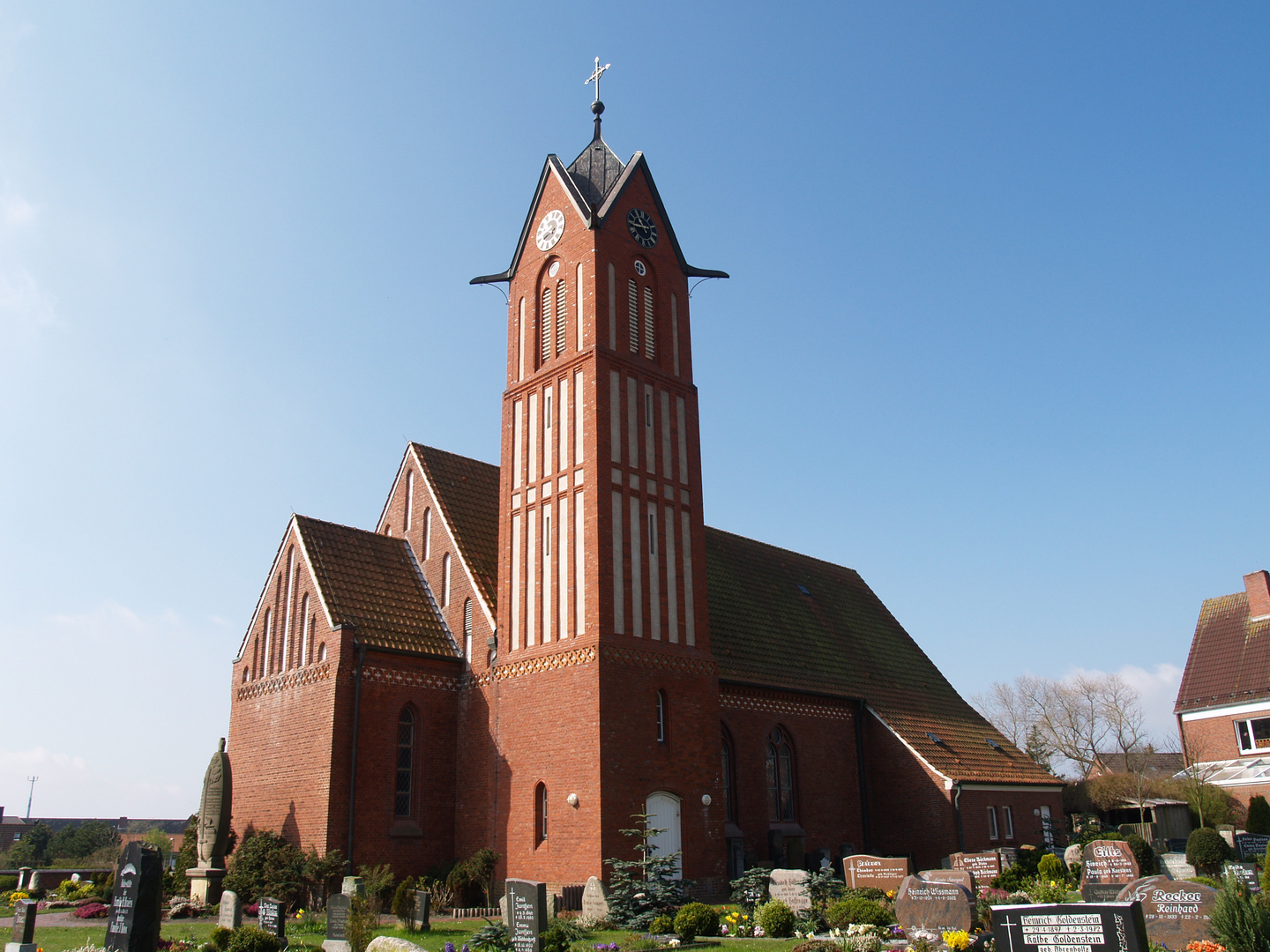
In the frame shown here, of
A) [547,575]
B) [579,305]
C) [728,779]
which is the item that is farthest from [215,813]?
[579,305]

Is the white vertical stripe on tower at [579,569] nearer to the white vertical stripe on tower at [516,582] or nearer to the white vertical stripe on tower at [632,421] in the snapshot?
the white vertical stripe on tower at [632,421]

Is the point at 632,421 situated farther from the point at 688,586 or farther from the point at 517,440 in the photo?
the point at 688,586

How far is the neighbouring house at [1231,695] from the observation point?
140ft

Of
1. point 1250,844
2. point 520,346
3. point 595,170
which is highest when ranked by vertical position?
point 595,170

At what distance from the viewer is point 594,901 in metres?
20.9

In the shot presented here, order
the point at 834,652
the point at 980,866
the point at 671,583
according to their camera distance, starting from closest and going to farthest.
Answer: the point at 980,866 < the point at 671,583 < the point at 834,652

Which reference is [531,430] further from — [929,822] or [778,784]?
[929,822]

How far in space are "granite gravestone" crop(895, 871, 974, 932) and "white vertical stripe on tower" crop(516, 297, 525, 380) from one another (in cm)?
1705

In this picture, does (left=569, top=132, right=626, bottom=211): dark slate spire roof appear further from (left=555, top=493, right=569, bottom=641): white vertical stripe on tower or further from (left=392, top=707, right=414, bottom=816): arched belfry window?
(left=392, top=707, right=414, bottom=816): arched belfry window

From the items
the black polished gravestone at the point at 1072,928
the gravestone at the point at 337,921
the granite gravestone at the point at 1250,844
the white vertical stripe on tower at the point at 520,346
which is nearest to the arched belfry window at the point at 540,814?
the gravestone at the point at 337,921

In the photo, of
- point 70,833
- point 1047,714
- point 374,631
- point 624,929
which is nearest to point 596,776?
point 624,929

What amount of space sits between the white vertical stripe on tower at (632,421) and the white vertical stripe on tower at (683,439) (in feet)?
5.11

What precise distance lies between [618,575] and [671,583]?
1.89 m

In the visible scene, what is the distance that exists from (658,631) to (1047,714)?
2157 inches
